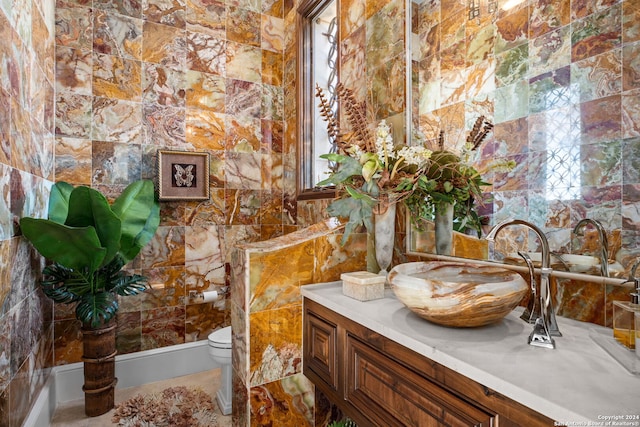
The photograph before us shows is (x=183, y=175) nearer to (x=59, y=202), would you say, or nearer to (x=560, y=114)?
(x=59, y=202)

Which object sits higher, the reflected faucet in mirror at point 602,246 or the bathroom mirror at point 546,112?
the bathroom mirror at point 546,112

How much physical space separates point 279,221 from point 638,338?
2.47m

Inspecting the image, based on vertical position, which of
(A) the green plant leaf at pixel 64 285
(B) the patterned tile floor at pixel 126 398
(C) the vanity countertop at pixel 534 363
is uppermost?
(C) the vanity countertop at pixel 534 363

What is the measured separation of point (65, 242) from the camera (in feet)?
5.37

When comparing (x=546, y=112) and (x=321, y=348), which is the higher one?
(x=546, y=112)

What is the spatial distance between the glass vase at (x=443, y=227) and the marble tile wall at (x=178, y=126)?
1.54 metres

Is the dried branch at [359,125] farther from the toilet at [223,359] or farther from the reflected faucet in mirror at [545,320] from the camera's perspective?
the toilet at [223,359]

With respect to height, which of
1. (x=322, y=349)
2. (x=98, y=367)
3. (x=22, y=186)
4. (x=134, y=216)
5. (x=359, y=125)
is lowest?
(x=98, y=367)

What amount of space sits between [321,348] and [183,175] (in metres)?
1.82

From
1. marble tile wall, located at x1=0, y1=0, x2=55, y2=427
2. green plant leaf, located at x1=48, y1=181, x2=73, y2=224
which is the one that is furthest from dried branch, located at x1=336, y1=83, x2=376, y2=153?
green plant leaf, located at x1=48, y1=181, x2=73, y2=224

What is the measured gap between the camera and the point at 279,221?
2.92 m

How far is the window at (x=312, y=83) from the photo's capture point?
2.52 meters

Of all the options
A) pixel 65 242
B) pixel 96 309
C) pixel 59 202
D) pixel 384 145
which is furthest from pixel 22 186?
pixel 384 145

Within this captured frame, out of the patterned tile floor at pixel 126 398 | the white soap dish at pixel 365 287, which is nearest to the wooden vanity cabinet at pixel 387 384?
the white soap dish at pixel 365 287
